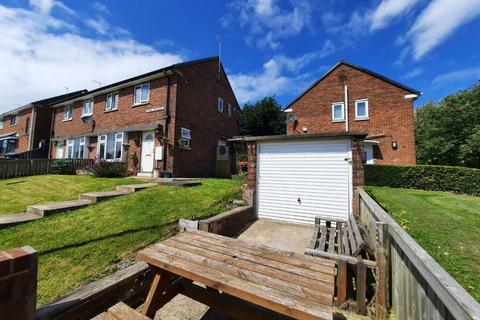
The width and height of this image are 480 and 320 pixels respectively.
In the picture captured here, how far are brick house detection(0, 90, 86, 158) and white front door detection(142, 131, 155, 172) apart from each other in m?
13.9

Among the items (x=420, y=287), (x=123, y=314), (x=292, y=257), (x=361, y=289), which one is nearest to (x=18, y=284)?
(x=123, y=314)

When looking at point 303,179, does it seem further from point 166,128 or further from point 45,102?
point 45,102

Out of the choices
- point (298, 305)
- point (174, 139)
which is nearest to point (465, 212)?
point (298, 305)

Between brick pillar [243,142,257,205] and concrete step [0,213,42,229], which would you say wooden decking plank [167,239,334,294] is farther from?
concrete step [0,213,42,229]

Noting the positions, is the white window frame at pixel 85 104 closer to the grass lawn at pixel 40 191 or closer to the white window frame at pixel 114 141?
the white window frame at pixel 114 141

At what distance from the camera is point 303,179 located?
7.54 metres

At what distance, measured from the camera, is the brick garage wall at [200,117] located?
569 inches

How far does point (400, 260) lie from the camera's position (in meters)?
2.58

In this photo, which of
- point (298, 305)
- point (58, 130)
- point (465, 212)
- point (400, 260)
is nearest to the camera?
point (298, 305)

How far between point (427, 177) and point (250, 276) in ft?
43.6

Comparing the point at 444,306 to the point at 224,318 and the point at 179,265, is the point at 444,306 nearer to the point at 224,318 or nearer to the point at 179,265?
the point at 179,265

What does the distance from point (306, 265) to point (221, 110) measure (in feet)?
59.2

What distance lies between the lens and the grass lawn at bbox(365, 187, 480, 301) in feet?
11.9

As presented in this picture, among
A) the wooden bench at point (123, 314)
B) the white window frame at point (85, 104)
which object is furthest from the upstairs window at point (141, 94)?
the wooden bench at point (123, 314)
